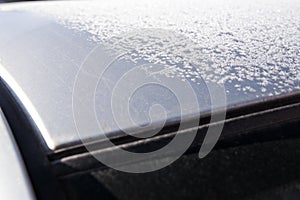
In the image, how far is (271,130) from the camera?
132 centimetres

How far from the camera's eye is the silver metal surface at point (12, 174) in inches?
39.7

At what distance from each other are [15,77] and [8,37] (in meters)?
0.32

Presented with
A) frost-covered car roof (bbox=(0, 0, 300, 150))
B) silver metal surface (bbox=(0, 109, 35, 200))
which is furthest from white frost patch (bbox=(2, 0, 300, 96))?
silver metal surface (bbox=(0, 109, 35, 200))

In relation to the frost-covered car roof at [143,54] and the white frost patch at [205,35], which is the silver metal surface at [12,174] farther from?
the white frost patch at [205,35]

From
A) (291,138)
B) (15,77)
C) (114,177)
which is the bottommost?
(291,138)

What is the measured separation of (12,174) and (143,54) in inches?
23.5

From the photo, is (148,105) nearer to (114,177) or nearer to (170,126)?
(170,126)

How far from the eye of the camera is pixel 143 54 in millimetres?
1446

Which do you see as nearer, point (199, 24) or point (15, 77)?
point (15, 77)

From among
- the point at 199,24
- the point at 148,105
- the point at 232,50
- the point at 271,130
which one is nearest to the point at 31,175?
the point at 148,105

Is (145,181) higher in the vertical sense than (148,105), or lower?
lower

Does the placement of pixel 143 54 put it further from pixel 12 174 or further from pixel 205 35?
pixel 12 174

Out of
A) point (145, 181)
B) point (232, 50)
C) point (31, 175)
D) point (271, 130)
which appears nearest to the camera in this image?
point (31, 175)

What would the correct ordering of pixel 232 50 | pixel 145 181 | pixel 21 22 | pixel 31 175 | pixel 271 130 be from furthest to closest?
1. pixel 21 22
2. pixel 232 50
3. pixel 271 130
4. pixel 145 181
5. pixel 31 175
